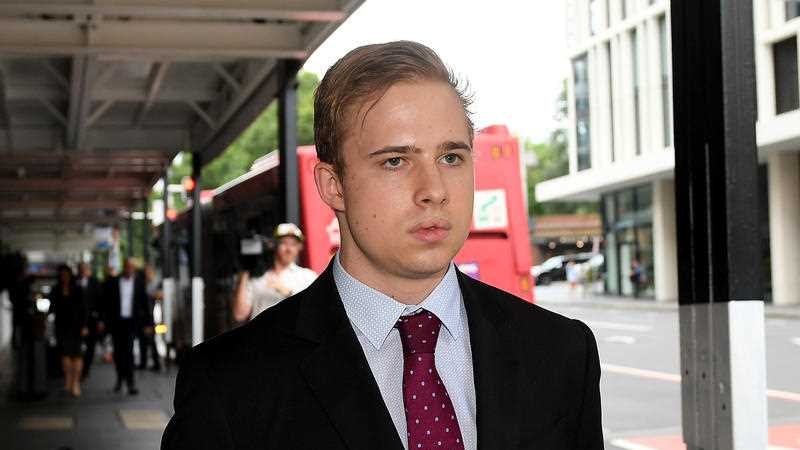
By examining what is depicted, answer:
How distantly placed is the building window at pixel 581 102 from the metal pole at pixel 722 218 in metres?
5.69

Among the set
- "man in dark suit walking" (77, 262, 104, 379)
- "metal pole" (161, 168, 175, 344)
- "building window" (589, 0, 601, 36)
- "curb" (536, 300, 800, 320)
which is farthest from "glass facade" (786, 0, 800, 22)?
"metal pole" (161, 168, 175, 344)

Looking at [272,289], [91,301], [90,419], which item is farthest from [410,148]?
[91,301]

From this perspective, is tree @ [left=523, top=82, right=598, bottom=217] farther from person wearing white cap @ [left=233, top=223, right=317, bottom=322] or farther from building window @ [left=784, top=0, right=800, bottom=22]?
building window @ [left=784, top=0, right=800, bottom=22]

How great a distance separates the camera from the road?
10.8m

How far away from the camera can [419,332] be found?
172 centimetres

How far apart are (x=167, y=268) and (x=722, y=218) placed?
21.7 metres

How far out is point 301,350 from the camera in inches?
67.1

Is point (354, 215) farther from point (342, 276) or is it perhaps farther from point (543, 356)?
point (543, 356)

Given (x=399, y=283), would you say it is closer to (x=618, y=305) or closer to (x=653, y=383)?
(x=653, y=383)

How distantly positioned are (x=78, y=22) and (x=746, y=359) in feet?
28.4

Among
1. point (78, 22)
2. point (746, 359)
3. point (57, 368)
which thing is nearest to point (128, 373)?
point (57, 368)

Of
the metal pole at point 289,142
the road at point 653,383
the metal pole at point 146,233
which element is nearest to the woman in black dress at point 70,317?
the metal pole at point 289,142

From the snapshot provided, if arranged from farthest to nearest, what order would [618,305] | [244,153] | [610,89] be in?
[244,153] → [618,305] → [610,89]

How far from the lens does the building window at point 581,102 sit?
11.2 meters
